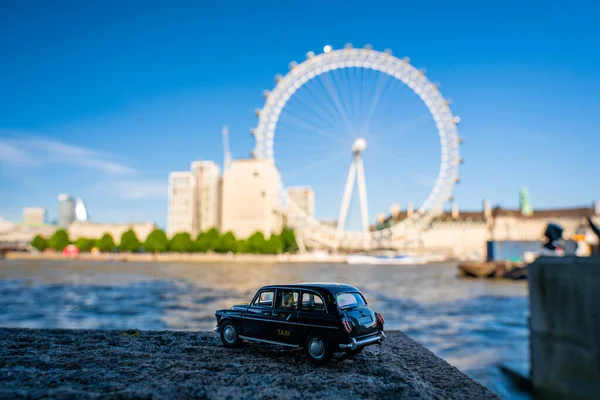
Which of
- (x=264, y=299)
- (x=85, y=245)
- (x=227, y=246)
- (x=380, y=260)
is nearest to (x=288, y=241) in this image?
(x=227, y=246)

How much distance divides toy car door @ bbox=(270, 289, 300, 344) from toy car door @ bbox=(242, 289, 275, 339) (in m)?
0.15

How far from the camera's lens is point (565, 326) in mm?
8938

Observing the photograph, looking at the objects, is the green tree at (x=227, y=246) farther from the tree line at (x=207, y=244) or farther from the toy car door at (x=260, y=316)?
the toy car door at (x=260, y=316)

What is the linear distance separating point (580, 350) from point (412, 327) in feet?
50.2

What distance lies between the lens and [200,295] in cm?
3538

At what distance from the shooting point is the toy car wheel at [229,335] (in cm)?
1057

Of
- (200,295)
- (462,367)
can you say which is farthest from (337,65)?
(462,367)

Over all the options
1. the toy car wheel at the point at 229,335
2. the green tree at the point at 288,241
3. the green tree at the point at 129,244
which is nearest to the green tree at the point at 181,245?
the green tree at the point at 129,244

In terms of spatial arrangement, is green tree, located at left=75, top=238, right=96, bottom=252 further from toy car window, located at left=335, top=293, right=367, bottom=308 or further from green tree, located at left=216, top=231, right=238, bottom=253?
toy car window, located at left=335, top=293, right=367, bottom=308

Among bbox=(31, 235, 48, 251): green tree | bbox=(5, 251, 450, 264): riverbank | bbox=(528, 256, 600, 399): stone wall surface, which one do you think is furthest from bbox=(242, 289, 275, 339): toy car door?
bbox=(31, 235, 48, 251): green tree

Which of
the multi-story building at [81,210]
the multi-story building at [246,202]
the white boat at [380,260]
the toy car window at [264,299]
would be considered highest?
the multi-story building at [246,202]

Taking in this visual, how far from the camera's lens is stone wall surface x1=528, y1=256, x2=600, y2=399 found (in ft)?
26.7

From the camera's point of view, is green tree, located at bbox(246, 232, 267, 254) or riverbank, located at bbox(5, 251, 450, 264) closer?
riverbank, located at bbox(5, 251, 450, 264)

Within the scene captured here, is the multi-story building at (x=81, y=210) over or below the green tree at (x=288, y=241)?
over
